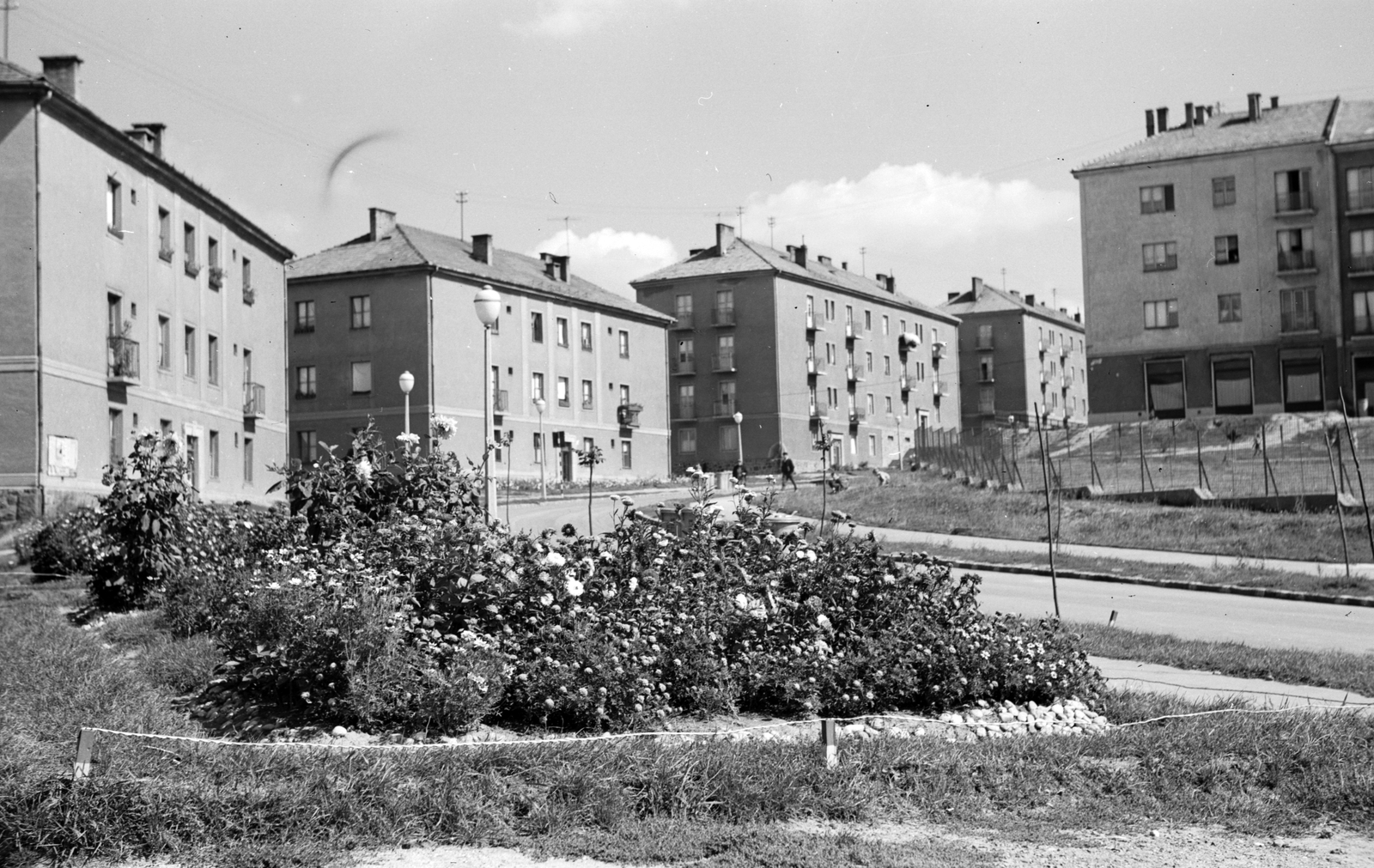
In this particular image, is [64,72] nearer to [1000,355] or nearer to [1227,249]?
[1227,249]

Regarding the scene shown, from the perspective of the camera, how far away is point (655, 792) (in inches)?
237

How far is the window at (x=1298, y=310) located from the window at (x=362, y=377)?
41698 millimetres

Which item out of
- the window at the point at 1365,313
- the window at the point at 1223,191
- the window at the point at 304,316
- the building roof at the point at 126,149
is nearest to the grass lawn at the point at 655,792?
the building roof at the point at 126,149

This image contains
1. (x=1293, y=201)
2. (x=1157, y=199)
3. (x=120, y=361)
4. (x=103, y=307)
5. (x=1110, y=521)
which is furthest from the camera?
(x=1157, y=199)

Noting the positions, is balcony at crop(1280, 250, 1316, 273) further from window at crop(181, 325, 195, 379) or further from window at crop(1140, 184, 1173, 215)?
window at crop(181, 325, 195, 379)

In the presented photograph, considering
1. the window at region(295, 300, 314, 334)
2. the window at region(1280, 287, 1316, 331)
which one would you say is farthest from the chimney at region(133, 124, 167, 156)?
the window at region(1280, 287, 1316, 331)

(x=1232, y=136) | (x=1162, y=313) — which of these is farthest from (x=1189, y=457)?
(x=1232, y=136)

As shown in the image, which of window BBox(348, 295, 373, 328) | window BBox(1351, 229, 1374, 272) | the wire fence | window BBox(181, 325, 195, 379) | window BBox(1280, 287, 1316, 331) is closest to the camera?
the wire fence

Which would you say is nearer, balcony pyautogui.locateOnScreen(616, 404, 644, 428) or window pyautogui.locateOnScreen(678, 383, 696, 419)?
balcony pyautogui.locateOnScreen(616, 404, 644, 428)

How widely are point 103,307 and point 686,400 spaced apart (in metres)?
50.7

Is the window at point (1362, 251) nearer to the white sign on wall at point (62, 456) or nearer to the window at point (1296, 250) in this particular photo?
the window at point (1296, 250)

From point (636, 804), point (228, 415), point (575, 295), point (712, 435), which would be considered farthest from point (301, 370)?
point (636, 804)

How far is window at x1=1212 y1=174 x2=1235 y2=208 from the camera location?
62.7 metres

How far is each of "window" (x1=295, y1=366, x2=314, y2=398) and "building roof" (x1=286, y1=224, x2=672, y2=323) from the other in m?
4.30
